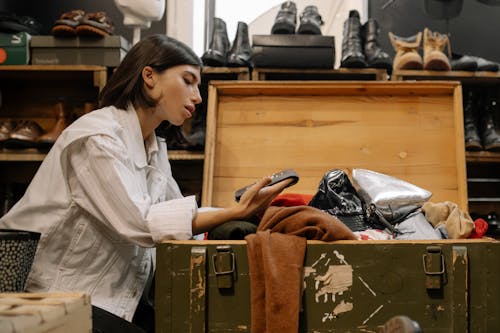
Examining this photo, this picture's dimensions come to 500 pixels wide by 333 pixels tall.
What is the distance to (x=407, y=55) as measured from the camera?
249 centimetres

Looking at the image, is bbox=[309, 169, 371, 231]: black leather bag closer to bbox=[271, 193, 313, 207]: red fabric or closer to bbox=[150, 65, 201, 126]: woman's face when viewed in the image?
bbox=[271, 193, 313, 207]: red fabric

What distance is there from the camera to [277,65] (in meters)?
2.46

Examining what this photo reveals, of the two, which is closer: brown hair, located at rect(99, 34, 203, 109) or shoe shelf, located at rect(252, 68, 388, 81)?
brown hair, located at rect(99, 34, 203, 109)

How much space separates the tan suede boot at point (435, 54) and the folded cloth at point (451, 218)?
1.00 m

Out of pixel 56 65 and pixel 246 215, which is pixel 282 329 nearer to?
pixel 246 215

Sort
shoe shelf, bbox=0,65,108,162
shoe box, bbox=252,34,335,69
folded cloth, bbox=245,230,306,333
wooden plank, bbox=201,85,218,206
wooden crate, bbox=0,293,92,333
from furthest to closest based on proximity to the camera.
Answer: shoe shelf, bbox=0,65,108,162 < shoe box, bbox=252,34,335,69 < wooden plank, bbox=201,85,218,206 < folded cloth, bbox=245,230,306,333 < wooden crate, bbox=0,293,92,333

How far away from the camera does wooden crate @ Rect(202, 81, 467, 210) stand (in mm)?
2223

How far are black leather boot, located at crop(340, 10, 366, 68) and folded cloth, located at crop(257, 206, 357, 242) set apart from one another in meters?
1.29

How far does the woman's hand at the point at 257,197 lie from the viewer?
140 cm

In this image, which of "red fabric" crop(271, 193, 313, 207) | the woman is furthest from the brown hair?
"red fabric" crop(271, 193, 313, 207)

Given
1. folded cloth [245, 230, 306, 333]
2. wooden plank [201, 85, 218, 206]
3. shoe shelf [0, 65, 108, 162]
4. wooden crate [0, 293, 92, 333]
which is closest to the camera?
wooden crate [0, 293, 92, 333]

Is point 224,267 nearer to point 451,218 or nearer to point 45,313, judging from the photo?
point 45,313

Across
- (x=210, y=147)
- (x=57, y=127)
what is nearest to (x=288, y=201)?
(x=210, y=147)

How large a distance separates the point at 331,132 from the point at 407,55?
1.80ft
